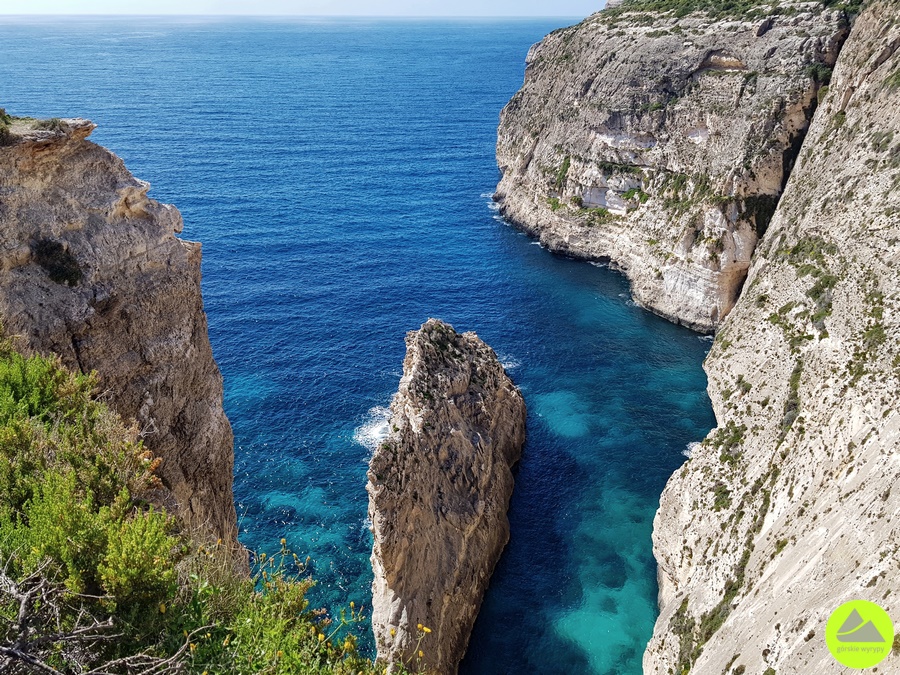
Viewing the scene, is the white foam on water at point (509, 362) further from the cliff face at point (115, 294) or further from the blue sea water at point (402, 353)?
the cliff face at point (115, 294)

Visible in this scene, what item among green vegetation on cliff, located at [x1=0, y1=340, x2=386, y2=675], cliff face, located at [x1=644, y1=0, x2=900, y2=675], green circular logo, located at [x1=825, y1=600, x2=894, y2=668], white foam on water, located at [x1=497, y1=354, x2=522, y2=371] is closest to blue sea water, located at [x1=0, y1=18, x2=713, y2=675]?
white foam on water, located at [x1=497, y1=354, x2=522, y2=371]

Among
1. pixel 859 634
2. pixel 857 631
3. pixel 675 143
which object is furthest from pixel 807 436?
pixel 675 143

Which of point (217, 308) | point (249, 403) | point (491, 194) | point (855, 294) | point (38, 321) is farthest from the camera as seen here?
point (491, 194)

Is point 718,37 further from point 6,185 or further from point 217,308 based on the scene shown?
point 6,185

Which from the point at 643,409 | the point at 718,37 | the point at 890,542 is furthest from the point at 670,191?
the point at 890,542

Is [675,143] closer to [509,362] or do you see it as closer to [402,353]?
[509,362]
